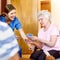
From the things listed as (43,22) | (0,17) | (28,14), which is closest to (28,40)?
(43,22)

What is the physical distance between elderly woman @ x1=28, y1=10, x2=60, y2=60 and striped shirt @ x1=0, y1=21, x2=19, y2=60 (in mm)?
1569

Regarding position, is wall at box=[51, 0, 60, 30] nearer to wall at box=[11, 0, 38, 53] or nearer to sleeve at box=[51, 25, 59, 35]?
wall at box=[11, 0, 38, 53]

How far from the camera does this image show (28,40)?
221cm

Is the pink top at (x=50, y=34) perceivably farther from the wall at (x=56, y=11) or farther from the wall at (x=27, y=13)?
the wall at (x=27, y=13)

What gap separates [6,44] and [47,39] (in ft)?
5.52

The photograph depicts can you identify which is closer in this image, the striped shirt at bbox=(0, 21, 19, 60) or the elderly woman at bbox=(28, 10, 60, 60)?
the striped shirt at bbox=(0, 21, 19, 60)

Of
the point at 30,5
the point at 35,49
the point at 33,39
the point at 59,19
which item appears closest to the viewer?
the point at 33,39

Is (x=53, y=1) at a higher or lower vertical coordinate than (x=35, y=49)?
higher

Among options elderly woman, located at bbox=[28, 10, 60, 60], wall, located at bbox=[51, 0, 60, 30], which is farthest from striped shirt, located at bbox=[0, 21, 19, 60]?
wall, located at bbox=[51, 0, 60, 30]

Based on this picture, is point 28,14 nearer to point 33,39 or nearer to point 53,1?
point 53,1

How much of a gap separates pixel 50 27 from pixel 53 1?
236 centimetres

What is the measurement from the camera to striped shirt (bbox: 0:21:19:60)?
0.52 meters

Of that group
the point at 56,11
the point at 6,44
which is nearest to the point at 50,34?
the point at 6,44

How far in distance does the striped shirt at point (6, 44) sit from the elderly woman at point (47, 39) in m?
1.57
